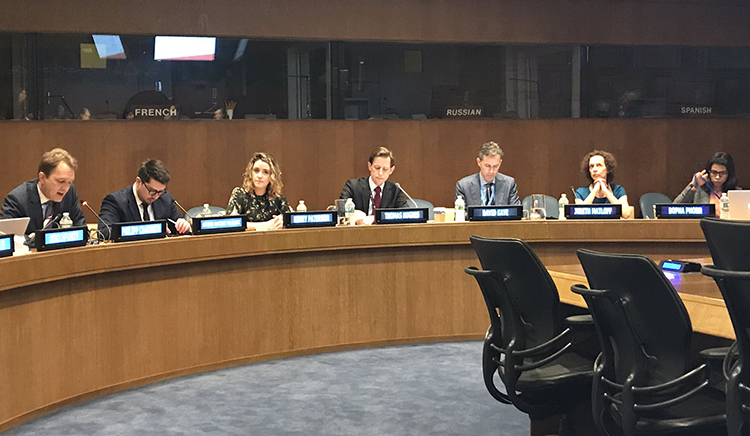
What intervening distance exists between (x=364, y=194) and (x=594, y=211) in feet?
4.73

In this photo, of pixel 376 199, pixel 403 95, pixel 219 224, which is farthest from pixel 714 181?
pixel 219 224

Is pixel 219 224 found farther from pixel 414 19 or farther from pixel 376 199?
pixel 414 19

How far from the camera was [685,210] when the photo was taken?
16.2 ft

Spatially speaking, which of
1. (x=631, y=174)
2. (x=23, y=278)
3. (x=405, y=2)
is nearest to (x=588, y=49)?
(x=631, y=174)

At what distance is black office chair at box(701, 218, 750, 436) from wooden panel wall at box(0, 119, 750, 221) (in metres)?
4.84

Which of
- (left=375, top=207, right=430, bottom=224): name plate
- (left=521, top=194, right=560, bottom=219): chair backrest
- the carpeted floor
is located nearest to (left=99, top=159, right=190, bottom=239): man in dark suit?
the carpeted floor

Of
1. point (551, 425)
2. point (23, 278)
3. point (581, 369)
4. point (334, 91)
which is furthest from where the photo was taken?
point (334, 91)

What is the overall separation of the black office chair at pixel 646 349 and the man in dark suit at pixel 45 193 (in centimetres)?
285

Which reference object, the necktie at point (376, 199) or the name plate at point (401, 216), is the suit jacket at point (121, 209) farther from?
the necktie at point (376, 199)

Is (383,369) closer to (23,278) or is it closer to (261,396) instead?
(261,396)

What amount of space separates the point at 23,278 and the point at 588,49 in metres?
5.20

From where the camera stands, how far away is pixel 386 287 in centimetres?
483

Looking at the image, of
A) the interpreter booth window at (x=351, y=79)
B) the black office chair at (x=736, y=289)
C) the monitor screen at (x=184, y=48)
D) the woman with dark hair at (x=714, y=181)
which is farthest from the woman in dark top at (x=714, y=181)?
the monitor screen at (x=184, y=48)

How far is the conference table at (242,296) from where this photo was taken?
11.5ft
